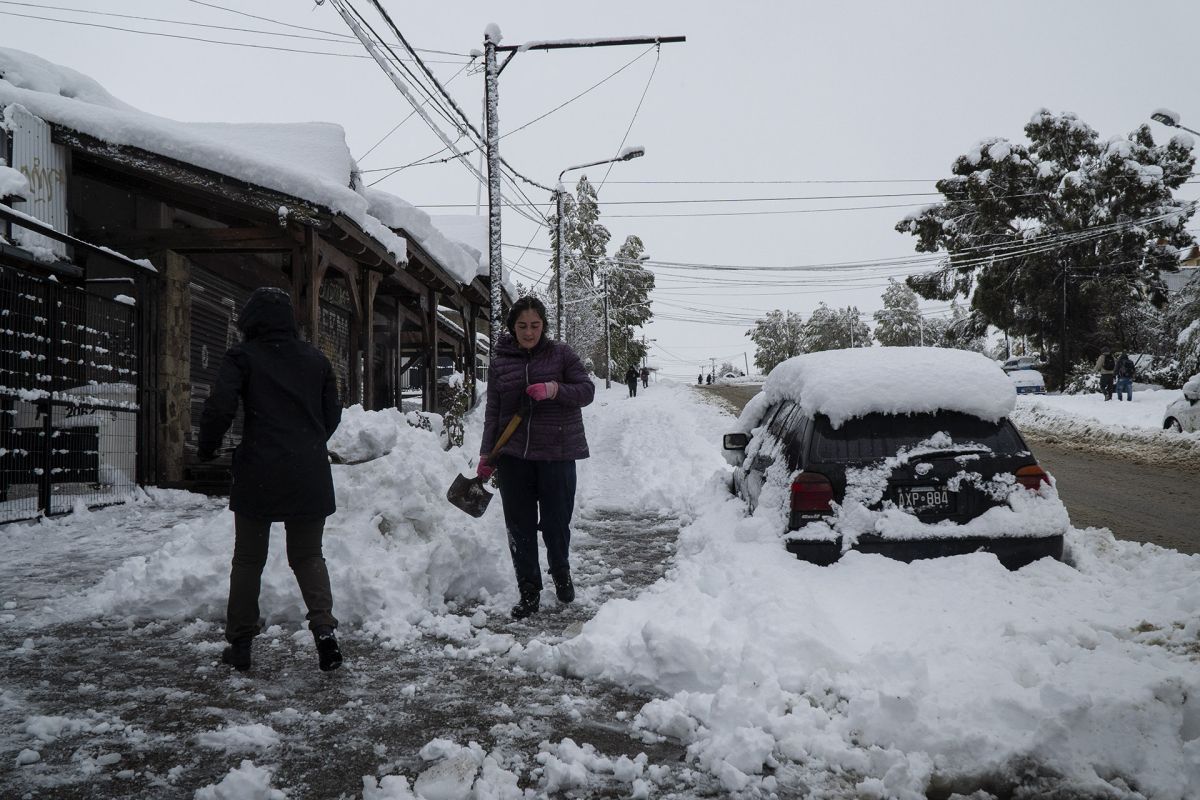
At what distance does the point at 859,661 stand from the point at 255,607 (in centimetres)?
278

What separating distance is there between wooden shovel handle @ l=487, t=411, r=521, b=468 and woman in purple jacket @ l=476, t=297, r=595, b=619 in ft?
0.08

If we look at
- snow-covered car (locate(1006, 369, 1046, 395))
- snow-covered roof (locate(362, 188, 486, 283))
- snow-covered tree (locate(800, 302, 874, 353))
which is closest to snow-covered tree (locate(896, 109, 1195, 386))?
snow-covered car (locate(1006, 369, 1046, 395))

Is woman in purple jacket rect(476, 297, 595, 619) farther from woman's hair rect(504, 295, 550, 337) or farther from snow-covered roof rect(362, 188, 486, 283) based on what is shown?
snow-covered roof rect(362, 188, 486, 283)

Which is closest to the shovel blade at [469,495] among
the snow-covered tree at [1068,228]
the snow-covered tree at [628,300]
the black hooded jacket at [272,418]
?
the black hooded jacket at [272,418]

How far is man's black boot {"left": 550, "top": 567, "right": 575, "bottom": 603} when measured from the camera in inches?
191

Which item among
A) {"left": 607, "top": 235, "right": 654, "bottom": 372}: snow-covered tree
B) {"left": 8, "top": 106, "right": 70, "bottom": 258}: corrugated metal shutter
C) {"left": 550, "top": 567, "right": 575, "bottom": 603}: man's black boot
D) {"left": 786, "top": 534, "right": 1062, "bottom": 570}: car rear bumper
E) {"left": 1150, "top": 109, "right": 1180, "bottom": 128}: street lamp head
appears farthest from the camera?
{"left": 607, "top": 235, "right": 654, "bottom": 372}: snow-covered tree

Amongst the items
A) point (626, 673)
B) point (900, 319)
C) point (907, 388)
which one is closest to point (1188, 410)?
point (907, 388)

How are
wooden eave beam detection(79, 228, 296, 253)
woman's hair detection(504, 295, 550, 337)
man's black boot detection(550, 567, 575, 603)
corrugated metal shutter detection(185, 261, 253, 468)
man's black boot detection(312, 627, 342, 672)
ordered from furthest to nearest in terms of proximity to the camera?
corrugated metal shutter detection(185, 261, 253, 468), wooden eave beam detection(79, 228, 296, 253), man's black boot detection(550, 567, 575, 603), woman's hair detection(504, 295, 550, 337), man's black boot detection(312, 627, 342, 672)

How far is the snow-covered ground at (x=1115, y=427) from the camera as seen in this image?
1330 cm

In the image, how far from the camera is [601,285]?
178 feet

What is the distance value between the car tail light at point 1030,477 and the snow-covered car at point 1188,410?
43.6 ft

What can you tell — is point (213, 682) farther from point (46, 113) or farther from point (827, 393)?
point (46, 113)

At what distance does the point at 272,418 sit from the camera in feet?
12.2

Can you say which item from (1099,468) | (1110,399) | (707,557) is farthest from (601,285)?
(707,557)
